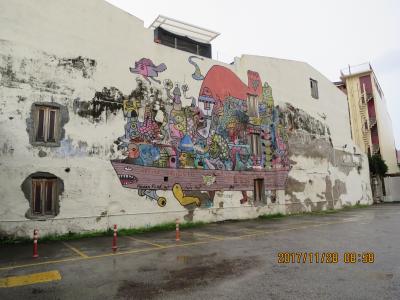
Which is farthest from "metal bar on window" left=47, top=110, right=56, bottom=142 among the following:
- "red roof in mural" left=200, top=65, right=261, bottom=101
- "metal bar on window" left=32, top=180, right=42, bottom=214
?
"red roof in mural" left=200, top=65, right=261, bottom=101

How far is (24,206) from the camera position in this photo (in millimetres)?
13234

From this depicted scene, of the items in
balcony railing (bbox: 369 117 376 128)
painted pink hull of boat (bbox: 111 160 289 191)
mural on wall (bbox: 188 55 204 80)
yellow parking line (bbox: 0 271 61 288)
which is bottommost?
yellow parking line (bbox: 0 271 61 288)

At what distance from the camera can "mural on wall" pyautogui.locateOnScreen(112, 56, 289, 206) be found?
16922 mm

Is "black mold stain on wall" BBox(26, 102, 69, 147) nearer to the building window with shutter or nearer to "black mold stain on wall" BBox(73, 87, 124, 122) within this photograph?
"black mold stain on wall" BBox(73, 87, 124, 122)

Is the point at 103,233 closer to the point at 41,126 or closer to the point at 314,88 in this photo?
the point at 41,126

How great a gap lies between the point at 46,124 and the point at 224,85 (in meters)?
11.5

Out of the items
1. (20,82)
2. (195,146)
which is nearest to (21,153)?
(20,82)

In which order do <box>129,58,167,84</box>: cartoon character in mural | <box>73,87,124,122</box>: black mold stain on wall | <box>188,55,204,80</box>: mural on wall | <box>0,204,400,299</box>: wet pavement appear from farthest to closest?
<box>188,55,204,80</box>: mural on wall < <box>129,58,167,84</box>: cartoon character in mural < <box>73,87,124,122</box>: black mold stain on wall < <box>0,204,400,299</box>: wet pavement

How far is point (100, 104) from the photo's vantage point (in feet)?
52.3

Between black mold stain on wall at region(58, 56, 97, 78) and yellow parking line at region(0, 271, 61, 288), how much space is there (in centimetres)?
1033

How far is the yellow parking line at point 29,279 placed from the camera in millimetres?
7243

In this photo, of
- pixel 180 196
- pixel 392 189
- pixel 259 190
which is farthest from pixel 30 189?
pixel 392 189

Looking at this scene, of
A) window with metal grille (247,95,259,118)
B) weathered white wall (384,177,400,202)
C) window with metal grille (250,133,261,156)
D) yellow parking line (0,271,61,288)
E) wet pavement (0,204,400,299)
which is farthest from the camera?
weathered white wall (384,177,400,202)

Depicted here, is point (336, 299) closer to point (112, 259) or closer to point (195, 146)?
point (112, 259)
